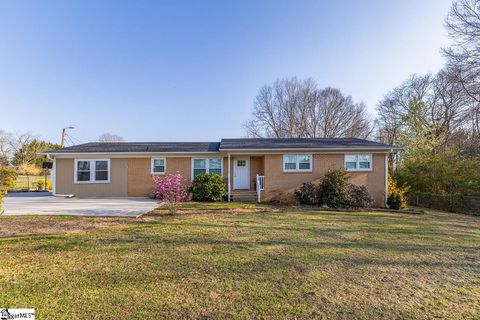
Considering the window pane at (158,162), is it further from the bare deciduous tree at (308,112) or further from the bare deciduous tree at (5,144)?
the bare deciduous tree at (5,144)

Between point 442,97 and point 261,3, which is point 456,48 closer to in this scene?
point 442,97

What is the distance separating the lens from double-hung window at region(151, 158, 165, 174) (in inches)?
613

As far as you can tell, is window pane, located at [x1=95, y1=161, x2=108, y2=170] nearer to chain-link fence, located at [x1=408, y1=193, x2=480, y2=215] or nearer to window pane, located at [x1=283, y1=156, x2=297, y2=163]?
window pane, located at [x1=283, y1=156, x2=297, y2=163]

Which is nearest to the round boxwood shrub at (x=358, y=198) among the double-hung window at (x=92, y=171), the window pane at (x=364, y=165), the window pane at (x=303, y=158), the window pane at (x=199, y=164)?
the window pane at (x=364, y=165)

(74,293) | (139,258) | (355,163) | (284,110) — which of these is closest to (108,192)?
(139,258)

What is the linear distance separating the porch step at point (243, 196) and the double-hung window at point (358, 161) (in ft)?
18.3

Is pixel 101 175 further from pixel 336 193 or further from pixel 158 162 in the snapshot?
pixel 336 193

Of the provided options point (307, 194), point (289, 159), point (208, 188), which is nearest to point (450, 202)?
point (307, 194)

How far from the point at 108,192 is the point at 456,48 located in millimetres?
24497

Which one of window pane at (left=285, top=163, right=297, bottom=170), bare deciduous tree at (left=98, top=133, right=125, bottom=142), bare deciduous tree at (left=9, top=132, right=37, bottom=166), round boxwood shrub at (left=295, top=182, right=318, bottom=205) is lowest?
round boxwood shrub at (left=295, top=182, right=318, bottom=205)

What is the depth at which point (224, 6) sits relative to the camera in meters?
14.6

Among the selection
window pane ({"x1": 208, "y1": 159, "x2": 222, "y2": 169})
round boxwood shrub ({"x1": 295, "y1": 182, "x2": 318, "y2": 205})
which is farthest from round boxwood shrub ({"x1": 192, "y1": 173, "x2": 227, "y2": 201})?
round boxwood shrub ({"x1": 295, "y1": 182, "x2": 318, "y2": 205})

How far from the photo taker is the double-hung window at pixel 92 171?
15500 millimetres

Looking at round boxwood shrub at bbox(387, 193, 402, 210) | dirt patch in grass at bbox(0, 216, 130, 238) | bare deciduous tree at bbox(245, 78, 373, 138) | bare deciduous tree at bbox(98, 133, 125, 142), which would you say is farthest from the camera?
bare deciduous tree at bbox(98, 133, 125, 142)
